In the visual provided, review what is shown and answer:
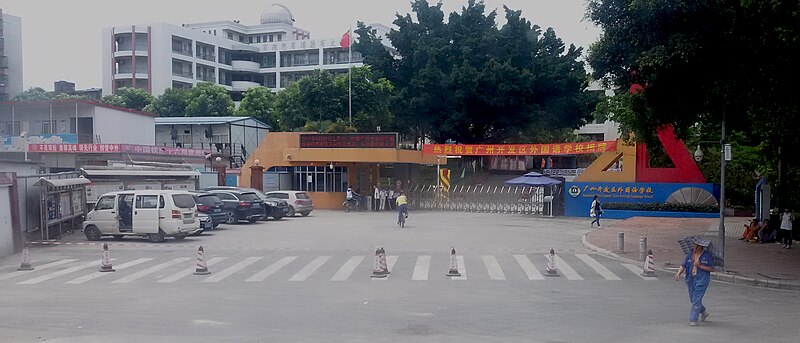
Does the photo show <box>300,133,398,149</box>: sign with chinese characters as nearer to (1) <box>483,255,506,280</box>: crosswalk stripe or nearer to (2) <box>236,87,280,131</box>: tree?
(2) <box>236,87,280,131</box>: tree

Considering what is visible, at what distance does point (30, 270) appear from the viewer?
18234 mm

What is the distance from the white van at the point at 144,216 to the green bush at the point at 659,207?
23.0m

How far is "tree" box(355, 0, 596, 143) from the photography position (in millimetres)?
54875

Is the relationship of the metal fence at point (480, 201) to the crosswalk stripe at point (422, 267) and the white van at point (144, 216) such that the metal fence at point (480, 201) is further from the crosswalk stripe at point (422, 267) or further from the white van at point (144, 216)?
the crosswalk stripe at point (422, 267)

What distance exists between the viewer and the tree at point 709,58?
1642cm

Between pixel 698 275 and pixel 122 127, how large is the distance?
44.5m

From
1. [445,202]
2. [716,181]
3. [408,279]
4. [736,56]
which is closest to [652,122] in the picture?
[736,56]

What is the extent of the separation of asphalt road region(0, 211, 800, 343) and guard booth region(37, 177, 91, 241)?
1690 millimetres

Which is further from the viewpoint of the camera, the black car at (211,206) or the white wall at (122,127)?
the white wall at (122,127)

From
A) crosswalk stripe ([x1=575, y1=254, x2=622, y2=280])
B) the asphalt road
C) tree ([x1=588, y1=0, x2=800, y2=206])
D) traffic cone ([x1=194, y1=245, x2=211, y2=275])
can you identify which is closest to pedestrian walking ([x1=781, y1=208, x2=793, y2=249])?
tree ([x1=588, y1=0, x2=800, y2=206])

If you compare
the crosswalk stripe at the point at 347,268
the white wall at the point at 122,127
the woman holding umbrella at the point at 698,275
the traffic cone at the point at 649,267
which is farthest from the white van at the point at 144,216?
the white wall at the point at 122,127

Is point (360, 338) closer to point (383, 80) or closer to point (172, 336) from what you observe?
point (172, 336)

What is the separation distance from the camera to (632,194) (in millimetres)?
39031

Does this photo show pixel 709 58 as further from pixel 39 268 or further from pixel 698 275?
pixel 39 268
